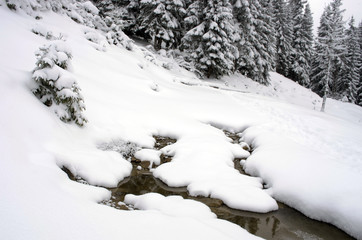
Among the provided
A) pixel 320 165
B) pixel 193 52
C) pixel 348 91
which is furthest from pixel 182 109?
pixel 348 91

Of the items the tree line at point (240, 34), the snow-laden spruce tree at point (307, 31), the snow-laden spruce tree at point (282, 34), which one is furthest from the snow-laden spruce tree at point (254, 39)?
→ the snow-laden spruce tree at point (307, 31)

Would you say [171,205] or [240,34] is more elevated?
[240,34]

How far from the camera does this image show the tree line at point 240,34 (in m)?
19.1

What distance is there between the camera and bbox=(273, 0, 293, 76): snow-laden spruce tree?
33750 millimetres

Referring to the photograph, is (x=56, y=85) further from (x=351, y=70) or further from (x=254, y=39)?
(x=351, y=70)

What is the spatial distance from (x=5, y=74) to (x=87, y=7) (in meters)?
13.7

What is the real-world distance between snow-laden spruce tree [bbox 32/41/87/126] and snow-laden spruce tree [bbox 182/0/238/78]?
1424cm

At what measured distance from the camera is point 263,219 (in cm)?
431

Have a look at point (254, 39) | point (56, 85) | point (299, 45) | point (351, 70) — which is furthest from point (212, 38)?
point (351, 70)

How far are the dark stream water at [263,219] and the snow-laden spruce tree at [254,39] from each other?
809 inches

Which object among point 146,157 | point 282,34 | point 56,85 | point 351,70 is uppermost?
point 282,34

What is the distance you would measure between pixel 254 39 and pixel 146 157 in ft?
71.3

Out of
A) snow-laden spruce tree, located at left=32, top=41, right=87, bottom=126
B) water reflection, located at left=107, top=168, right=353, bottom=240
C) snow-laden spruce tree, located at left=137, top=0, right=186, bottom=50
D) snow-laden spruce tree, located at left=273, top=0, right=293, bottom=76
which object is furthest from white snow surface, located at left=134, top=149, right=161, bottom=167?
snow-laden spruce tree, located at left=273, top=0, right=293, bottom=76

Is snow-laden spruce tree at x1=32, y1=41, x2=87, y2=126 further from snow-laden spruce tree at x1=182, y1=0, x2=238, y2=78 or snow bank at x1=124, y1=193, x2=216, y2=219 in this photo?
snow-laden spruce tree at x1=182, y1=0, x2=238, y2=78
